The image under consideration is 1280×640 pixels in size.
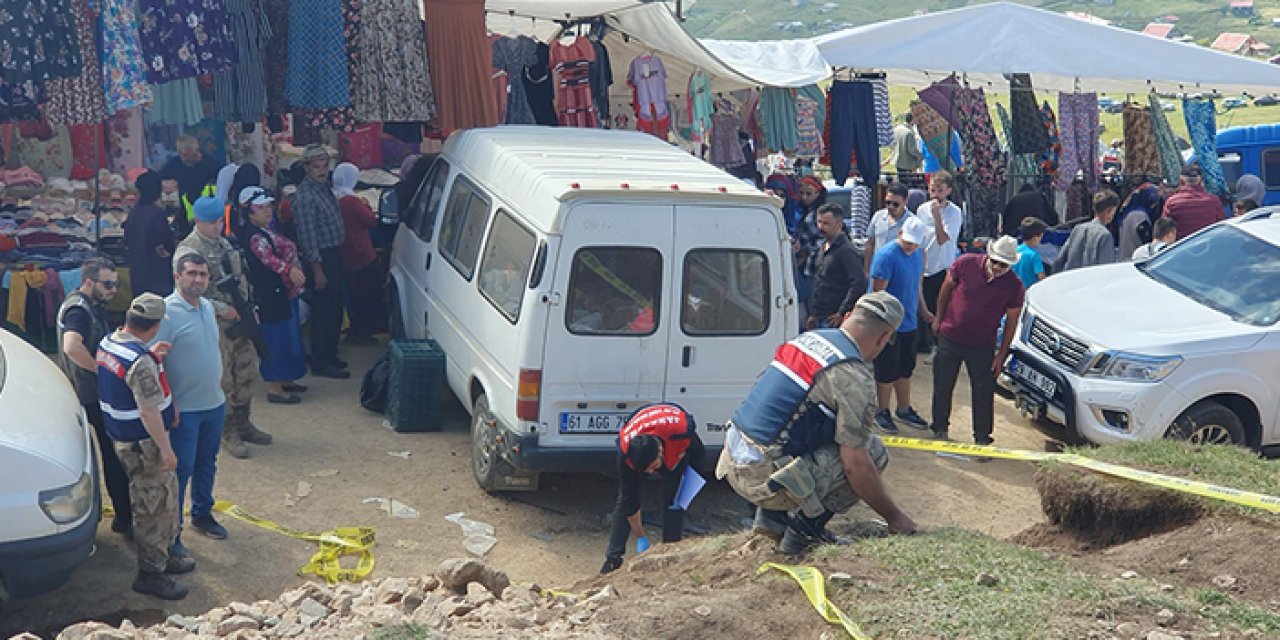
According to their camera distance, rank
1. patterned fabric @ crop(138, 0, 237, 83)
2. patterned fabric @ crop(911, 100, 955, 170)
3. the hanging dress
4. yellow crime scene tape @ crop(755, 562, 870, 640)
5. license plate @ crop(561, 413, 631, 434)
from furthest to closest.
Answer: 1. patterned fabric @ crop(911, 100, 955, 170)
2. the hanging dress
3. patterned fabric @ crop(138, 0, 237, 83)
4. license plate @ crop(561, 413, 631, 434)
5. yellow crime scene tape @ crop(755, 562, 870, 640)

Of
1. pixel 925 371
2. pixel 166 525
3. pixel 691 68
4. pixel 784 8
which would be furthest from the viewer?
pixel 784 8

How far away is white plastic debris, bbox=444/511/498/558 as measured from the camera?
8.03 meters

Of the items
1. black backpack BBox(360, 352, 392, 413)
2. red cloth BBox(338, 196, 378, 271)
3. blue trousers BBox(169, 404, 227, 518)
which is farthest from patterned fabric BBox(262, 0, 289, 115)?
blue trousers BBox(169, 404, 227, 518)

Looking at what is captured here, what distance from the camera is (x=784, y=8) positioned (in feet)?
220

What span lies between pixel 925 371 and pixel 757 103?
4.23m

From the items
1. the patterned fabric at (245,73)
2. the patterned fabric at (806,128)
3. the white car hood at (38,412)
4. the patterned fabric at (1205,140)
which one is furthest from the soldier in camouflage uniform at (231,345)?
the patterned fabric at (1205,140)

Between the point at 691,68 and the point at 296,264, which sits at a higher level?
the point at 691,68

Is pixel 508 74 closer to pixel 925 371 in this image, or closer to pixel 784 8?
pixel 925 371

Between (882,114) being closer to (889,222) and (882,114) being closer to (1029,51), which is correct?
(1029,51)

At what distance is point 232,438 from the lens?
9352 millimetres

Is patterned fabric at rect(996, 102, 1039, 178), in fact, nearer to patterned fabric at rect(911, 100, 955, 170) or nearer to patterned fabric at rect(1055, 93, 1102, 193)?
patterned fabric at rect(1055, 93, 1102, 193)

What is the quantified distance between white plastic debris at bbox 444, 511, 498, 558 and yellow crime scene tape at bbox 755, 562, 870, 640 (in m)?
2.66

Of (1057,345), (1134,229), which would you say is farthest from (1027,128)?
(1057,345)

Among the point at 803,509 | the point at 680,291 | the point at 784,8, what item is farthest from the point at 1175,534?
the point at 784,8
